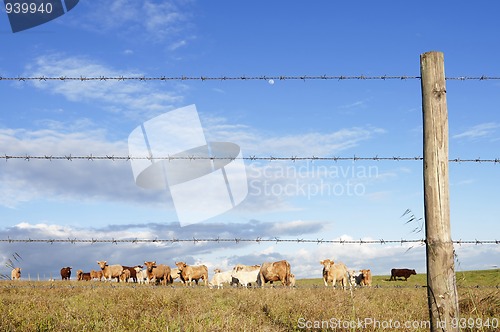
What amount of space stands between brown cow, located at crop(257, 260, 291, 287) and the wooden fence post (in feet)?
72.9

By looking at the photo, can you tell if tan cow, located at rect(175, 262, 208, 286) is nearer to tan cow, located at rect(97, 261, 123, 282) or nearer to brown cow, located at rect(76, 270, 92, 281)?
tan cow, located at rect(97, 261, 123, 282)

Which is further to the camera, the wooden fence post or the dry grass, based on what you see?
the dry grass

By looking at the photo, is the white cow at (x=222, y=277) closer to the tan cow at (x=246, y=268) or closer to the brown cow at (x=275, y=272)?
the tan cow at (x=246, y=268)

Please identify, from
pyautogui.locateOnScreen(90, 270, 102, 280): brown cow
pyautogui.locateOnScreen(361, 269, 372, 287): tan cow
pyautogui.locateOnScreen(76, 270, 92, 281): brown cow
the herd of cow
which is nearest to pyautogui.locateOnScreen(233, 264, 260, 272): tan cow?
the herd of cow

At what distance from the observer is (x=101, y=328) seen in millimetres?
7352

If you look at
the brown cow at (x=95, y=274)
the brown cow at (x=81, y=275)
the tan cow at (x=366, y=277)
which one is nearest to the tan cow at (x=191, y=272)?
the tan cow at (x=366, y=277)

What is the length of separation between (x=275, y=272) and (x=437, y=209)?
22.7 m

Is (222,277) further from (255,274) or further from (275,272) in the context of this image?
(275,272)

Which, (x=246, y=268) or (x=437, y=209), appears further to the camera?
(x=246, y=268)

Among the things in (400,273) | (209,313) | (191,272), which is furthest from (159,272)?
(400,273)

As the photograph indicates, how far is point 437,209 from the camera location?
18.4 ft

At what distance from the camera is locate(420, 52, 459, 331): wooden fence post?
5.46 meters

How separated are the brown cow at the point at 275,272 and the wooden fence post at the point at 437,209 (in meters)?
22.2

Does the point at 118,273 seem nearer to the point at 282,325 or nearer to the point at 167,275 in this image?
the point at 167,275
